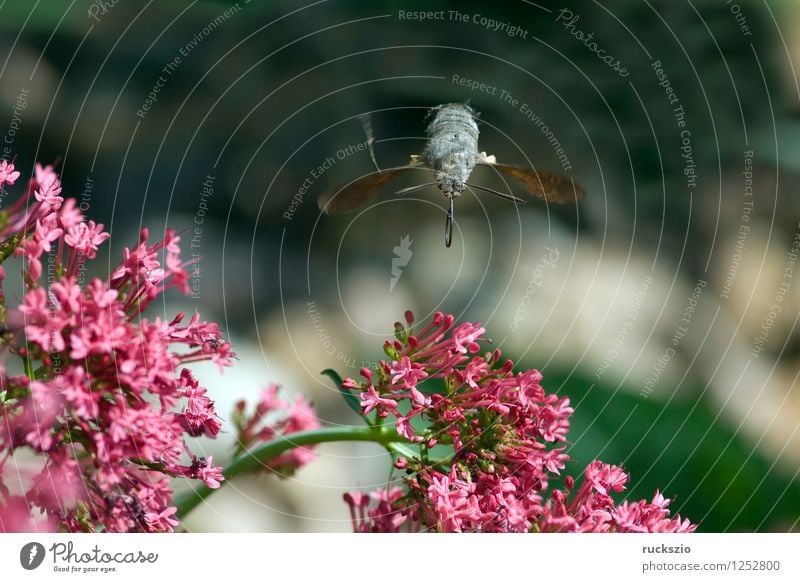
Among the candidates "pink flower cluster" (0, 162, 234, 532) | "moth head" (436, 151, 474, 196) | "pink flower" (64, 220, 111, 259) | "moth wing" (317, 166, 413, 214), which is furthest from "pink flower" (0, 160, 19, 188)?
"moth head" (436, 151, 474, 196)

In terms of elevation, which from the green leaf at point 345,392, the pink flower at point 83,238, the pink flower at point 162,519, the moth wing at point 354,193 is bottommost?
the pink flower at point 162,519

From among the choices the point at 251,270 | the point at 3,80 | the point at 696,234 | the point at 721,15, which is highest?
the point at 721,15

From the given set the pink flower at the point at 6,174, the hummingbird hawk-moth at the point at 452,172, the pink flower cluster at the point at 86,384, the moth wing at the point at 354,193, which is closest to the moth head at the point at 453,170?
the hummingbird hawk-moth at the point at 452,172

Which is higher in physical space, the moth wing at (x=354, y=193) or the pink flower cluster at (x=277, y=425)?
the moth wing at (x=354, y=193)

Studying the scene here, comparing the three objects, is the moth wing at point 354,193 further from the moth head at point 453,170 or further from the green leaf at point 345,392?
the green leaf at point 345,392

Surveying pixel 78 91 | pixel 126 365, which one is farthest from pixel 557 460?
pixel 78 91

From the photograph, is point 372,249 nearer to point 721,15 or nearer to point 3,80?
point 3,80
